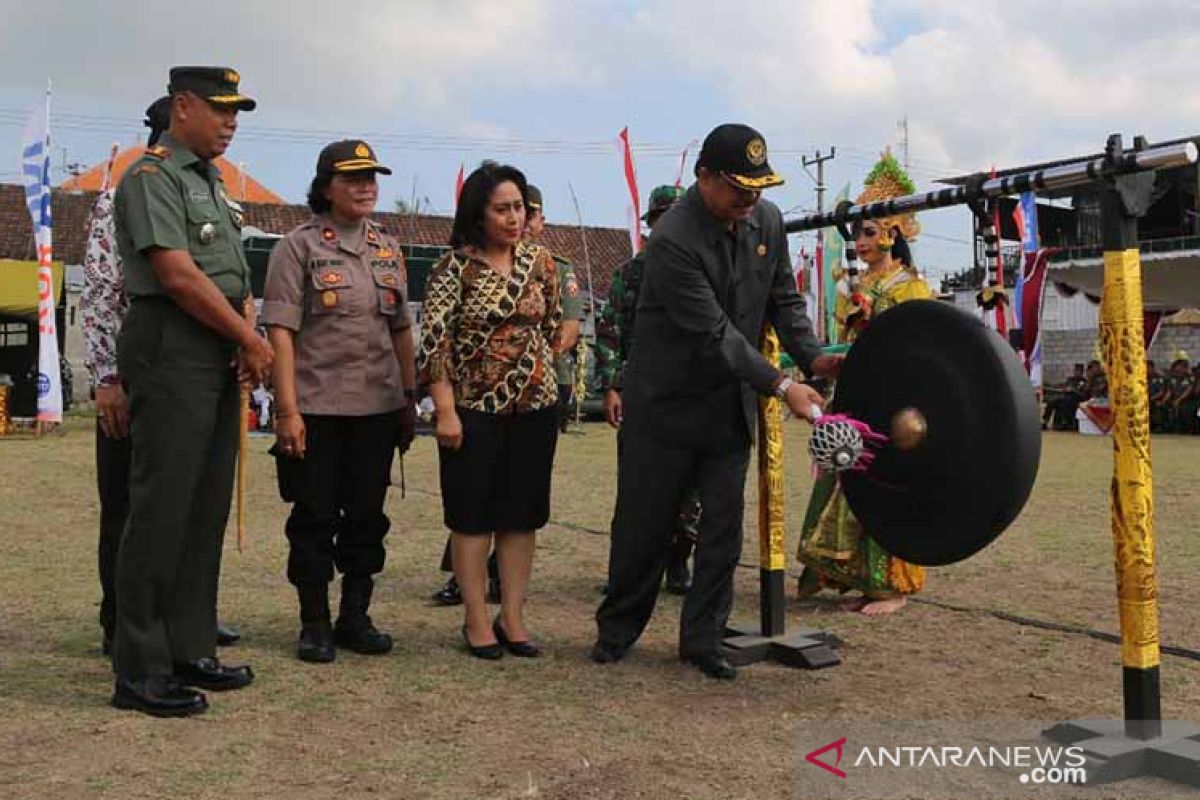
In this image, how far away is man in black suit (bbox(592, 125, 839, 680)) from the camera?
4.14 metres

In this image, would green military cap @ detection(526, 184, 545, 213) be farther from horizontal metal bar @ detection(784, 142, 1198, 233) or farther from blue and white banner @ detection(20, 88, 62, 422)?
blue and white banner @ detection(20, 88, 62, 422)

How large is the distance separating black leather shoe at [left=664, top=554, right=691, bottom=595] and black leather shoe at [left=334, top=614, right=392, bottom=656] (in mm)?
1781

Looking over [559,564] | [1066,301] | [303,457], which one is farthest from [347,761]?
[1066,301]

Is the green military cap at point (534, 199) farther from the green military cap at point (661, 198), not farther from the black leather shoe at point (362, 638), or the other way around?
the black leather shoe at point (362, 638)

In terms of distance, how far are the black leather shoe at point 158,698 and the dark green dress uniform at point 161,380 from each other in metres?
0.03

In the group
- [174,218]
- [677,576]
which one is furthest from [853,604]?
[174,218]

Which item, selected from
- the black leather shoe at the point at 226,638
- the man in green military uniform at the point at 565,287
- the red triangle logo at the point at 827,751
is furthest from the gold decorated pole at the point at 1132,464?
the black leather shoe at the point at 226,638

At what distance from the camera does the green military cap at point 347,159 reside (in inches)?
170

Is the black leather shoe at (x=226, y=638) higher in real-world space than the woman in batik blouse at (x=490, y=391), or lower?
lower

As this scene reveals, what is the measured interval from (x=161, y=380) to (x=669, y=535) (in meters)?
1.91

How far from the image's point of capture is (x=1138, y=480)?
3268mm

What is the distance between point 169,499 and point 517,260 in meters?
1.61

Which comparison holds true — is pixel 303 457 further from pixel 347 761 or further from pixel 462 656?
pixel 347 761

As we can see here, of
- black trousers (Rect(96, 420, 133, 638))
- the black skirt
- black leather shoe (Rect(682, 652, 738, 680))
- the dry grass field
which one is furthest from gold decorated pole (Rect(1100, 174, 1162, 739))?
black trousers (Rect(96, 420, 133, 638))
